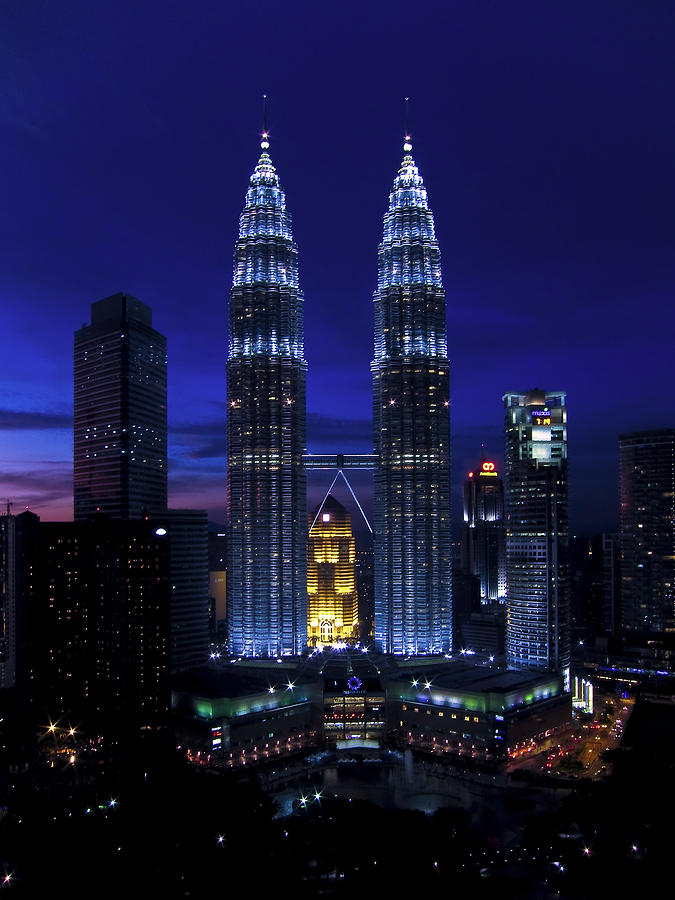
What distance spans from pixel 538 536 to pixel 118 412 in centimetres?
7234

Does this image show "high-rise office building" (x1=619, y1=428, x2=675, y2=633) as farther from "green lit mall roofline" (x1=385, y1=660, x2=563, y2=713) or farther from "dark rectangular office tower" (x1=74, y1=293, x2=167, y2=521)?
"dark rectangular office tower" (x1=74, y1=293, x2=167, y2=521)

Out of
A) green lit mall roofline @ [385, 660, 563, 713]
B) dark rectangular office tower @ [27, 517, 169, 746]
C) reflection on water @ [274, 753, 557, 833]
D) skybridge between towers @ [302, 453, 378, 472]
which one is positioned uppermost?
skybridge between towers @ [302, 453, 378, 472]

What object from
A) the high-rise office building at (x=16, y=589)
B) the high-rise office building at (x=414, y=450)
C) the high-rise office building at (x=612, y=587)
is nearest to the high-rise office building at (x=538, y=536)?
the high-rise office building at (x=414, y=450)

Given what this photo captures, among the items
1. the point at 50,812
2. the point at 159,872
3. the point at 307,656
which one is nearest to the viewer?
the point at 159,872

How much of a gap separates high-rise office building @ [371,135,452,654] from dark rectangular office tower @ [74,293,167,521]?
42.2m

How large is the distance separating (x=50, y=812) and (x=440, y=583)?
73.4 meters

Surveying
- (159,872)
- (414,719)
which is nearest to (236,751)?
(414,719)

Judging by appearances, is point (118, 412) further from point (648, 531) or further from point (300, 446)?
point (648, 531)

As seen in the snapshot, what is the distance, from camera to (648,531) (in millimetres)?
160875

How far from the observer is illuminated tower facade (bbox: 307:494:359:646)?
145 meters

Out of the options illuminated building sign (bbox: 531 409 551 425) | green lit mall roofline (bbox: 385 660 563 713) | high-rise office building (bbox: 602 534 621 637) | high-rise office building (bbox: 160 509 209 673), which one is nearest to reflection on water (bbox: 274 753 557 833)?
green lit mall roofline (bbox: 385 660 563 713)

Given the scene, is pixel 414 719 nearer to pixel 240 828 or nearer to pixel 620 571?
pixel 240 828

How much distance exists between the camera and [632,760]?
7625cm

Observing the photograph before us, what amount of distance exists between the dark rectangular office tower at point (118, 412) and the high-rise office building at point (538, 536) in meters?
60.4
